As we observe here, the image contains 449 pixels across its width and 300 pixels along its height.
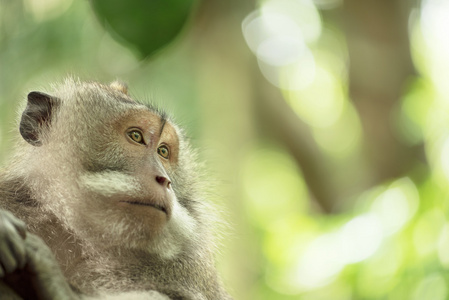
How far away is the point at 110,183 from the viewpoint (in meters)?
2.74

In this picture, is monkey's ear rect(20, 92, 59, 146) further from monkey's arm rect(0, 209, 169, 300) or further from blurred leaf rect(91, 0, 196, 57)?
monkey's arm rect(0, 209, 169, 300)

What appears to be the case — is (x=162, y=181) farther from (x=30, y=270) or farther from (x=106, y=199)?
(x=30, y=270)

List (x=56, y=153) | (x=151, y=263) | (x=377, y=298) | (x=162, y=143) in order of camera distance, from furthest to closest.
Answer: (x=377, y=298)
(x=162, y=143)
(x=56, y=153)
(x=151, y=263)

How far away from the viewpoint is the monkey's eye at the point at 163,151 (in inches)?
129

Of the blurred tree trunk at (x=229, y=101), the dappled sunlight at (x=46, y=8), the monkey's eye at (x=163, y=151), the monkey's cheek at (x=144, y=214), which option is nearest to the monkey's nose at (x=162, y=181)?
the monkey's cheek at (x=144, y=214)

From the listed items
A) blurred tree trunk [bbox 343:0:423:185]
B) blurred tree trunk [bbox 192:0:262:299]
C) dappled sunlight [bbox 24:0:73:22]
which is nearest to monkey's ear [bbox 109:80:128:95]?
dappled sunlight [bbox 24:0:73:22]

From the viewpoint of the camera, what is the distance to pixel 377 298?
4.91 m

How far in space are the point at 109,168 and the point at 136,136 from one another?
286mm

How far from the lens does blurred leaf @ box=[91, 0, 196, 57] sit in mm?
2473

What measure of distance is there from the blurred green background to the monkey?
484 millimetres

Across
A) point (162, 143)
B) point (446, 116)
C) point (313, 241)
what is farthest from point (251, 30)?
point (162, 143)

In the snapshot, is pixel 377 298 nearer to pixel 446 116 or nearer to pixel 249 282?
pixel 249 282

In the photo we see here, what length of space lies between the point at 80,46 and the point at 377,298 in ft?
14.3

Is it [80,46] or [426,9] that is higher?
[426,9]
